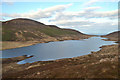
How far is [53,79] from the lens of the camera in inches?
1240

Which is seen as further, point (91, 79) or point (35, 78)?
point (35, 78)

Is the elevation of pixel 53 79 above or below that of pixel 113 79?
below

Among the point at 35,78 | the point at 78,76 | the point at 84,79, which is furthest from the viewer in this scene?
the point at 35,78

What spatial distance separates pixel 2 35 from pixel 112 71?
199 metres

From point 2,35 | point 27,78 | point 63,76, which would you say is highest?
point 2,35

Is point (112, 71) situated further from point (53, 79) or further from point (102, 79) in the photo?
point (53, 79)

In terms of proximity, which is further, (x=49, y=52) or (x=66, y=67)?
(x=49, y=52)

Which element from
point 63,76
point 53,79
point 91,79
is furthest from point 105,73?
point 53,79

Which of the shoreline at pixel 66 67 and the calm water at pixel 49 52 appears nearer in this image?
the shoreline at pixel 66 67

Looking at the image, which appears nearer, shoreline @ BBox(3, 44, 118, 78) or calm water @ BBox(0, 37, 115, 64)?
shoreline @ BBox(3, 44, 118, 78)

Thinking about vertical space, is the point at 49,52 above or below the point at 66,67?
below

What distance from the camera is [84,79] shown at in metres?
27.4

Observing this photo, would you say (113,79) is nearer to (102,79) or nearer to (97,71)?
(102,79)

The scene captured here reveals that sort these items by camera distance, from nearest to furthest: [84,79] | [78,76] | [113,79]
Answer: [113,79]
[84,79]
[78,76]
